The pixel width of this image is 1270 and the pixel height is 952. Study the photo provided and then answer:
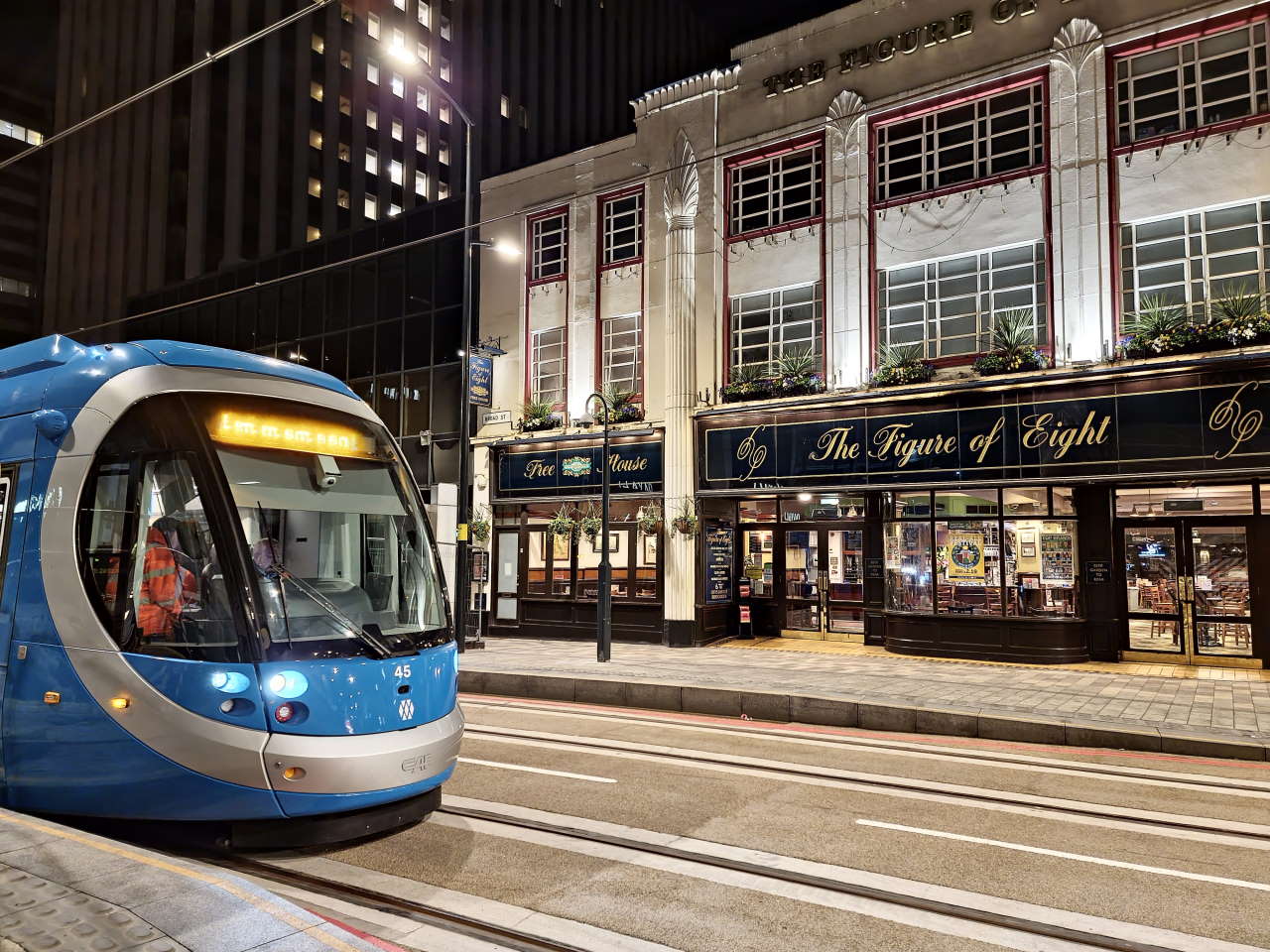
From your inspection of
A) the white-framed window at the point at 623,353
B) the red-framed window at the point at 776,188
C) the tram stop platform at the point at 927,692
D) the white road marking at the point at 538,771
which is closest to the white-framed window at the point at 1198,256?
the red-framed window at the point at 776,188

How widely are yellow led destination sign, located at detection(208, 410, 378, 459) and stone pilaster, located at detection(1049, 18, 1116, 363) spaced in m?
12.8

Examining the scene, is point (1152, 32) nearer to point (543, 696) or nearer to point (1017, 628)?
point (1017, 628)

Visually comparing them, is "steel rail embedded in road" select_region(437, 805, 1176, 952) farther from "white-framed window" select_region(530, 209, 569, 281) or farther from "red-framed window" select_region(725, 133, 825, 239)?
"white-framed window" select_region(530, 209, 569, 281)

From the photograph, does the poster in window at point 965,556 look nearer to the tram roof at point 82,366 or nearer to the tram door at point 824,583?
the tram door at point 824,583

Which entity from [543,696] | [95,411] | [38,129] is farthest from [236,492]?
[38,129]

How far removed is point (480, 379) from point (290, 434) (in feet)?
47.1

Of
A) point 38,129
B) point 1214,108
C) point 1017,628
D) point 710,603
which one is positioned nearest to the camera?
point 1214,108

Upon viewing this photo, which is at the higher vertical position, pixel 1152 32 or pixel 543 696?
pixel 1152 32

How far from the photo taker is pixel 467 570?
18.3 meters

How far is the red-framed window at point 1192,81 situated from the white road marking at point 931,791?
40.4 feet

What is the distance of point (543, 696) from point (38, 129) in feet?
249

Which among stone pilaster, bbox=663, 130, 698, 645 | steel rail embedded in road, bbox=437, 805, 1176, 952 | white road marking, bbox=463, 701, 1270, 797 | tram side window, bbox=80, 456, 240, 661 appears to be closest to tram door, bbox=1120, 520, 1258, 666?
white road marking, bbox=463, 701, 1270, 797

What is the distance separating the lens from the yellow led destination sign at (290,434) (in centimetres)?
558

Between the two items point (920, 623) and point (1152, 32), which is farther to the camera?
point (920, 623)
